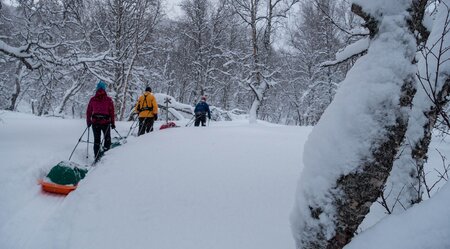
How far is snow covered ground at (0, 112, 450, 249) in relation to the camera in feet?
6.70

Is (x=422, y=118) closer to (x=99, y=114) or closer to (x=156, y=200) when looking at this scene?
(x=156, y=200)

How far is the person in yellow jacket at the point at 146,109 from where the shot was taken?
33.9 feet

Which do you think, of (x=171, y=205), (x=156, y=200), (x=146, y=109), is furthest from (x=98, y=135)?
(x=171, y=205)

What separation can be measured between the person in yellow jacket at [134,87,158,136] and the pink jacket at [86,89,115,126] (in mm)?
2290

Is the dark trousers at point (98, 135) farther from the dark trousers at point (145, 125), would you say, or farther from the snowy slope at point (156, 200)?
the dark trousers at point (145, 125)

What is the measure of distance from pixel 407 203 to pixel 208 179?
3.09 metres

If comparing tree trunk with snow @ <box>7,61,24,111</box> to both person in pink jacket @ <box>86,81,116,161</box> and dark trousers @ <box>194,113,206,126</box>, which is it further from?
person in pink jacket @ <box>86,81,116,161</box>

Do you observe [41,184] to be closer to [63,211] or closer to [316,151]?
[63,211]

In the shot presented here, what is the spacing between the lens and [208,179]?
227 inches

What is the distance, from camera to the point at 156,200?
5043 millimetres

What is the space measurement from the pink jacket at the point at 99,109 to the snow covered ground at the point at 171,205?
957 mm

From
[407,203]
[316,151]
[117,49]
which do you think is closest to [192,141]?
[407,203]

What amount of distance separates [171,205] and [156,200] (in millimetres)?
313

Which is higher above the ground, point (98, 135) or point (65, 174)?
point (98, 135)
